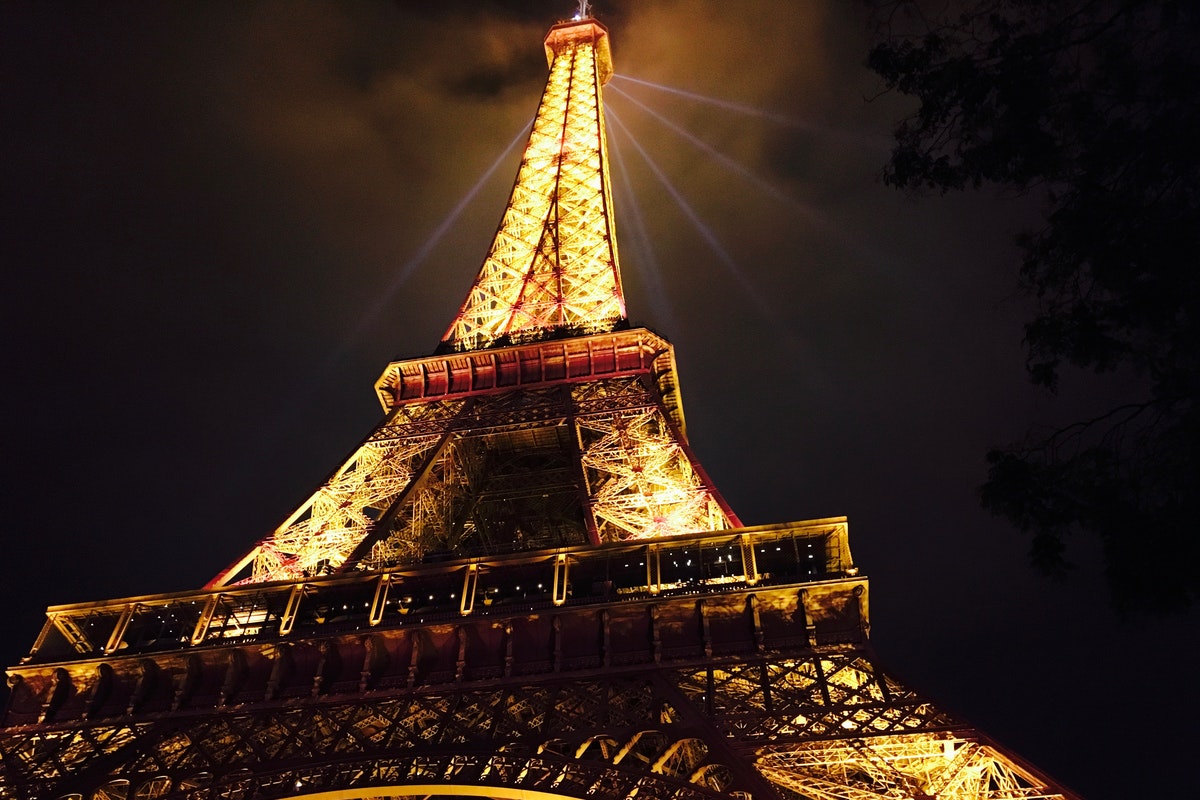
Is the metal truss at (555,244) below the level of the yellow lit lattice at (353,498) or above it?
above

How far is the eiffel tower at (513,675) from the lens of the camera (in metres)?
13.5

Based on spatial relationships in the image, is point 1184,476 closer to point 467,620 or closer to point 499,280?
point 467,620

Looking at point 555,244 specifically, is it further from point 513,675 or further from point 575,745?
point 575,745

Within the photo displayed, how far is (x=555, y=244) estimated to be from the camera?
33.8m

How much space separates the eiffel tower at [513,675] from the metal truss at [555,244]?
7442mm

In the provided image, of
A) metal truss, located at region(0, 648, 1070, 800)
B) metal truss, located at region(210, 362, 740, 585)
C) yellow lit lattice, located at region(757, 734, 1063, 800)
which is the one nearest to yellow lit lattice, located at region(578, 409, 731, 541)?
metal truss, located at region(210, 362, 740, 585)

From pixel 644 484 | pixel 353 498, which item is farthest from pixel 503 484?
pixel 644 484

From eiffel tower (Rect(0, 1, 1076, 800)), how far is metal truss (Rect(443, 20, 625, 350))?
744 cm

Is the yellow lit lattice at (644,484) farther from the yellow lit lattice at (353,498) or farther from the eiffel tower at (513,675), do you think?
the yellow lit lattice at (353,498)

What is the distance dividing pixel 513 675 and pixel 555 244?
20122 millimetres

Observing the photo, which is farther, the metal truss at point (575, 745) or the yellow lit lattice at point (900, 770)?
the metal truss at point (575, 745)

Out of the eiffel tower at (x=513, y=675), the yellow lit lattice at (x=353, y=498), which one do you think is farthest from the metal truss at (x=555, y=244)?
the eiffel tower at (x=513, y=675)

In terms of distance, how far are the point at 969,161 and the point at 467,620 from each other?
1172cm

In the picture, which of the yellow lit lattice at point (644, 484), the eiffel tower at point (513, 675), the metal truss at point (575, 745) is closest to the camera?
the metal truss at point (575, 745)
